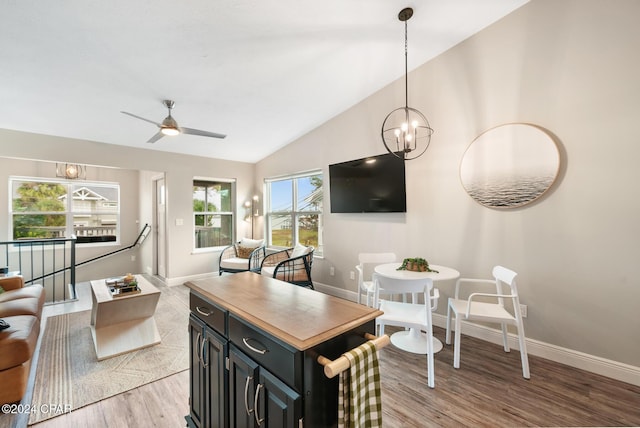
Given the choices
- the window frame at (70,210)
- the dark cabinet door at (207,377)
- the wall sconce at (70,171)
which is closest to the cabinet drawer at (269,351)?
the dark cabinet door at (207,377)

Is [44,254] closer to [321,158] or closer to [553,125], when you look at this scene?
[321,158]

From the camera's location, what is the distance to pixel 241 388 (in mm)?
1158

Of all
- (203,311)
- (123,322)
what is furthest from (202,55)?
(123,322)

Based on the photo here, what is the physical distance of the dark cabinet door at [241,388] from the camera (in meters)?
1.09

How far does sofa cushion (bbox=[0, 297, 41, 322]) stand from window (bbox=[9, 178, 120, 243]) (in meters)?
3.80

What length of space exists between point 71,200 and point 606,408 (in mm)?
8312

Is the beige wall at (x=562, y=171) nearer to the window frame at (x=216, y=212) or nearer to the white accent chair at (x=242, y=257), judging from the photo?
the white accent chair at (x=242, y=257)

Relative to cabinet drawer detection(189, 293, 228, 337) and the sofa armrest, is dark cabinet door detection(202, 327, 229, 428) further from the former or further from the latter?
the sofa armrest

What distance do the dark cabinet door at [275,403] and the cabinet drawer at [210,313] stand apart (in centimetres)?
34

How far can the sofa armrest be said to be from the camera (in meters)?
3.01

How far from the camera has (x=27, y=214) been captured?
5211 millimetres

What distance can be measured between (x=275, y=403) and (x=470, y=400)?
1667 millimetres

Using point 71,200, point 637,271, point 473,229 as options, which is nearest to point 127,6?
point 473,229

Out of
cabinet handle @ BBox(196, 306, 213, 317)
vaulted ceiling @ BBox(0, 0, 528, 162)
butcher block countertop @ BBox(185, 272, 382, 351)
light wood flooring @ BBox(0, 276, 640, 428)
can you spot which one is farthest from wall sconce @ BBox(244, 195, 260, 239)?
cabinet handle @ BBox(196, 306, 213, 317)
